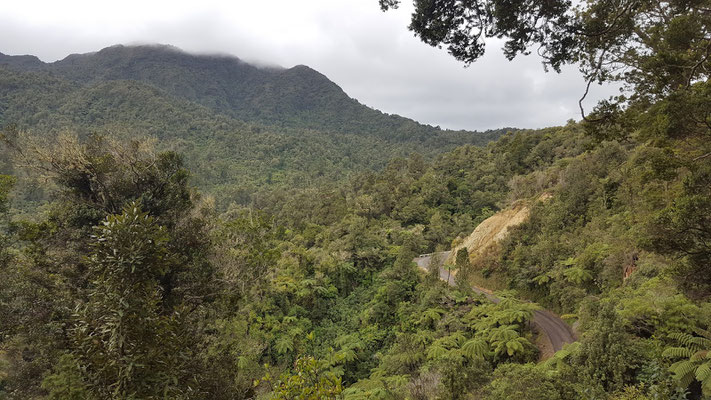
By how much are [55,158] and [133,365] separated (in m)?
8.00

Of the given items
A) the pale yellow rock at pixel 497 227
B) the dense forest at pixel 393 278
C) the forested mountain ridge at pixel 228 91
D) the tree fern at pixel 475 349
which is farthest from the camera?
the forested mountain ridge at pixel 228 91

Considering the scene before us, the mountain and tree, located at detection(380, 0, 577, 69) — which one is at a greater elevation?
the mountain

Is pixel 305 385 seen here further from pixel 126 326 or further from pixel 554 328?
pixel 554 328

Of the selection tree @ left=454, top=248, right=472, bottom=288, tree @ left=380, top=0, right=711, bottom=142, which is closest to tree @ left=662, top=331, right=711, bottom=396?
tree @ left=380, top=0, right=711, bottom=142

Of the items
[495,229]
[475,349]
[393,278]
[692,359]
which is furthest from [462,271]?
[692,359]

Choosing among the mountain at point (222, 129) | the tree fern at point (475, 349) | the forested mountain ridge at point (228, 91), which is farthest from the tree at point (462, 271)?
the forested mountain ridge at point (228, 91)

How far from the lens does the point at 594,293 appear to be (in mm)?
14242

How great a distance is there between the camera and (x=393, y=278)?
20.8 metres

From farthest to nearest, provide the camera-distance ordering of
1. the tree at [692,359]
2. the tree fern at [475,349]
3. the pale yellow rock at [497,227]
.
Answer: the pale yellow rock at [497,227] → the tree fern at [475,349] → the tree at [692,359]

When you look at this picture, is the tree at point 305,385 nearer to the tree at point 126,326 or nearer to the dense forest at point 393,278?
the dense forest at point 393,278

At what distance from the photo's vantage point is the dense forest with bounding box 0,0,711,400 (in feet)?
12.8

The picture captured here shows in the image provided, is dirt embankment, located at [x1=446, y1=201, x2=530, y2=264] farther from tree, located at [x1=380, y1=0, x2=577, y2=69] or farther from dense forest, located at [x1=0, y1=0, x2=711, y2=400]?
tree, located at [x1=380, y1=0, x2=577, y2=69]

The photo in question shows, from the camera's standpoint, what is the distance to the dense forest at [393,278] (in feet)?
12.8

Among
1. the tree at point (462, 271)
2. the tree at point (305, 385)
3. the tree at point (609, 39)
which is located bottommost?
the tree at point (462, 271)
